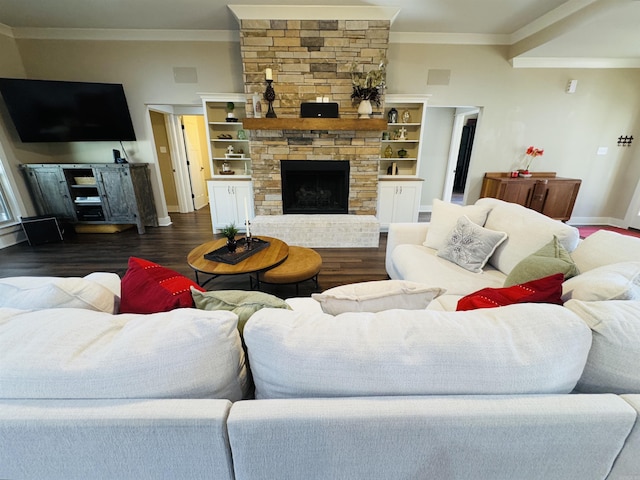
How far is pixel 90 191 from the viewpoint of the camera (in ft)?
14.2

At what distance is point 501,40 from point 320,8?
8.97 ft

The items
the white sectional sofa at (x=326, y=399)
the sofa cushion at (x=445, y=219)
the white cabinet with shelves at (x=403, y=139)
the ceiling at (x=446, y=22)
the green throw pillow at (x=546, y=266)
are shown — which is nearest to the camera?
the white sectional sofa at (x=326, y=399)

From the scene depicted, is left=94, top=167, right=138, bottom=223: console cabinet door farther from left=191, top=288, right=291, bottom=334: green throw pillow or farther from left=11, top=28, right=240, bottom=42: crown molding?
left=191, top=288, right=291, bottom=334: green throw pillow

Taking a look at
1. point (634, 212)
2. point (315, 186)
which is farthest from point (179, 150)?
point (634, 212)

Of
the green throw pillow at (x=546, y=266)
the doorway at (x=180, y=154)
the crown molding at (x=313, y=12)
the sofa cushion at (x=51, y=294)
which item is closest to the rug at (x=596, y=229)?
the green throw pillow at (x=546, y=266)

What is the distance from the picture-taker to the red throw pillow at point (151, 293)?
0.99 meters

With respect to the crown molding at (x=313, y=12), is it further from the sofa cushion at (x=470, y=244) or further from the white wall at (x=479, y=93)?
the sofa cushion at (x=470, y=244)

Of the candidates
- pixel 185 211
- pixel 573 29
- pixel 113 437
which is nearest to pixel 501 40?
pixel 573 29

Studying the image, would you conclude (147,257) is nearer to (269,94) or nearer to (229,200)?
(229,200)

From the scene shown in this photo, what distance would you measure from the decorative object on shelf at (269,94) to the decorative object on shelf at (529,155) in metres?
4.00

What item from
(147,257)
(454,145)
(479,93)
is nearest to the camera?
(147,257)

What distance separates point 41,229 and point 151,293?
432cm

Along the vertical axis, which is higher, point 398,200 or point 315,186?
point 315,186

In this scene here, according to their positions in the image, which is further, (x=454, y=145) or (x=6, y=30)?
(x=454, y=145)
